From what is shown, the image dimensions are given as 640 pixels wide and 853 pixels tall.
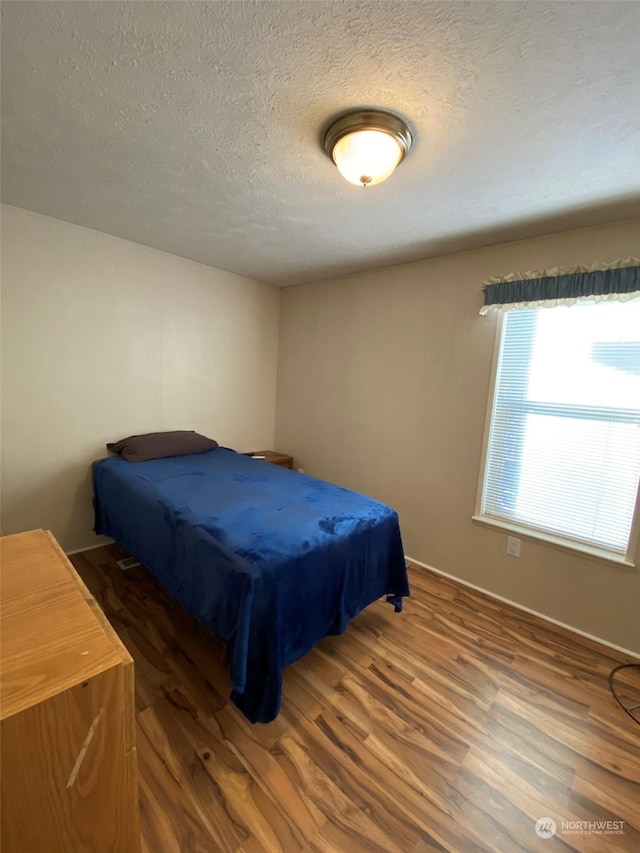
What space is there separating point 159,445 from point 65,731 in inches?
94.8

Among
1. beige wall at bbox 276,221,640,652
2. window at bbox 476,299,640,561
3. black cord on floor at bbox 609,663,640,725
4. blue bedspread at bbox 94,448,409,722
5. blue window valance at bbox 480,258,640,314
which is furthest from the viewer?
beige wall at bbox 276,221,640,652

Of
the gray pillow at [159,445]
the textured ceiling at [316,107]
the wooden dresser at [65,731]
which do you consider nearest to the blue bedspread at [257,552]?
the gray pillow at [159,445]

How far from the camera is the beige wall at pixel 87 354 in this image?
231 centimetres

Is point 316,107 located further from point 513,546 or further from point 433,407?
point 513,546

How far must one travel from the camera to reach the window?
1.95 meters

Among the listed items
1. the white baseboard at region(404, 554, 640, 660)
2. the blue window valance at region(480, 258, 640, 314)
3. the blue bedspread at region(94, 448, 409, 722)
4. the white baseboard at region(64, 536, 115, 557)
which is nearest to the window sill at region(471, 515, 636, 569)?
the white baseboard at region(404, 554, 640, 660)

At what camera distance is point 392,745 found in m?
1.41

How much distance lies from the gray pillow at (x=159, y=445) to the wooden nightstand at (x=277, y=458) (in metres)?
0.66

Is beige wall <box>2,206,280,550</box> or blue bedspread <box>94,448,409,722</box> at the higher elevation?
beige wall <box>2,206,280,550</box>

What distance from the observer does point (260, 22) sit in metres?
0.96

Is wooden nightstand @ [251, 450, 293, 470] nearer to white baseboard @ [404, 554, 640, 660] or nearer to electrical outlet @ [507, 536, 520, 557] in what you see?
white baseboard @ [404, 554, 640, 660]

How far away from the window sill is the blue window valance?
1412 mm

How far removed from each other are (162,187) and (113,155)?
0.28 meters

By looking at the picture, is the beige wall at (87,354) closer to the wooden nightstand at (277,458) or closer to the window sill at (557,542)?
the wooden nightstand at (277,458)
